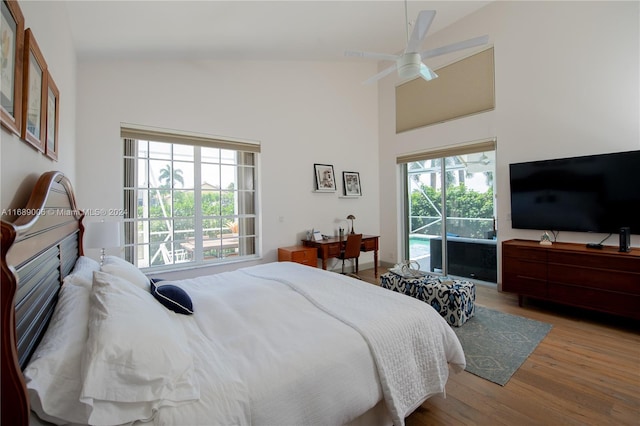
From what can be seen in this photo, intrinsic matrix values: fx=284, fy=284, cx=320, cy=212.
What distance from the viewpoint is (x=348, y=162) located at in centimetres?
523

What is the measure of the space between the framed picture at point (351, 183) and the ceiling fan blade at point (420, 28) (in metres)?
2.72

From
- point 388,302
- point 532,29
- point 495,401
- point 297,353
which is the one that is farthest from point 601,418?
point 532,29

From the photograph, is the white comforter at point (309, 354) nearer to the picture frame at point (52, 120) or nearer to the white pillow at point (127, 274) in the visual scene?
the white pillow at point (127, 274)

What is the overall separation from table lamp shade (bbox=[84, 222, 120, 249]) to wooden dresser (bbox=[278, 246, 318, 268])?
2.16m

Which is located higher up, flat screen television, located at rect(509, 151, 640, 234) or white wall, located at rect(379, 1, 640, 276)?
white wall, located at rect(379, 1, 640, 276)

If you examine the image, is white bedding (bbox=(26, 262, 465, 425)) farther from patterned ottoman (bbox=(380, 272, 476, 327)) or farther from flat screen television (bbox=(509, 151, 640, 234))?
flat screen television (bbox=(509, 151, 640, 234))

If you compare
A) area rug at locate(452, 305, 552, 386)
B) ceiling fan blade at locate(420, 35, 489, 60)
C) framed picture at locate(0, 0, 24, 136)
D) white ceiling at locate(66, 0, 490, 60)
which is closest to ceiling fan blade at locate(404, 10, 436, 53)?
ceiling fan blade at locate(420, 35, 489, 60)

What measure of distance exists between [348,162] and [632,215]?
3668 mm

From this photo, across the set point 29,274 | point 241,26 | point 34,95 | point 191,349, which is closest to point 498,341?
point 191,349

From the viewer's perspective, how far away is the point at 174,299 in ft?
5.35

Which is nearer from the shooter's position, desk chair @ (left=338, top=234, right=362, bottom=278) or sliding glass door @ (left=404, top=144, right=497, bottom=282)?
sliding glass door @ (left=404, top=144, right=497, bottom=282)

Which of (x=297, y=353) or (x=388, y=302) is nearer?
(x=297, y=353)

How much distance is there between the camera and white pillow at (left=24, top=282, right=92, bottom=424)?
832mm

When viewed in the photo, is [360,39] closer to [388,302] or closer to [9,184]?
[388,302]
